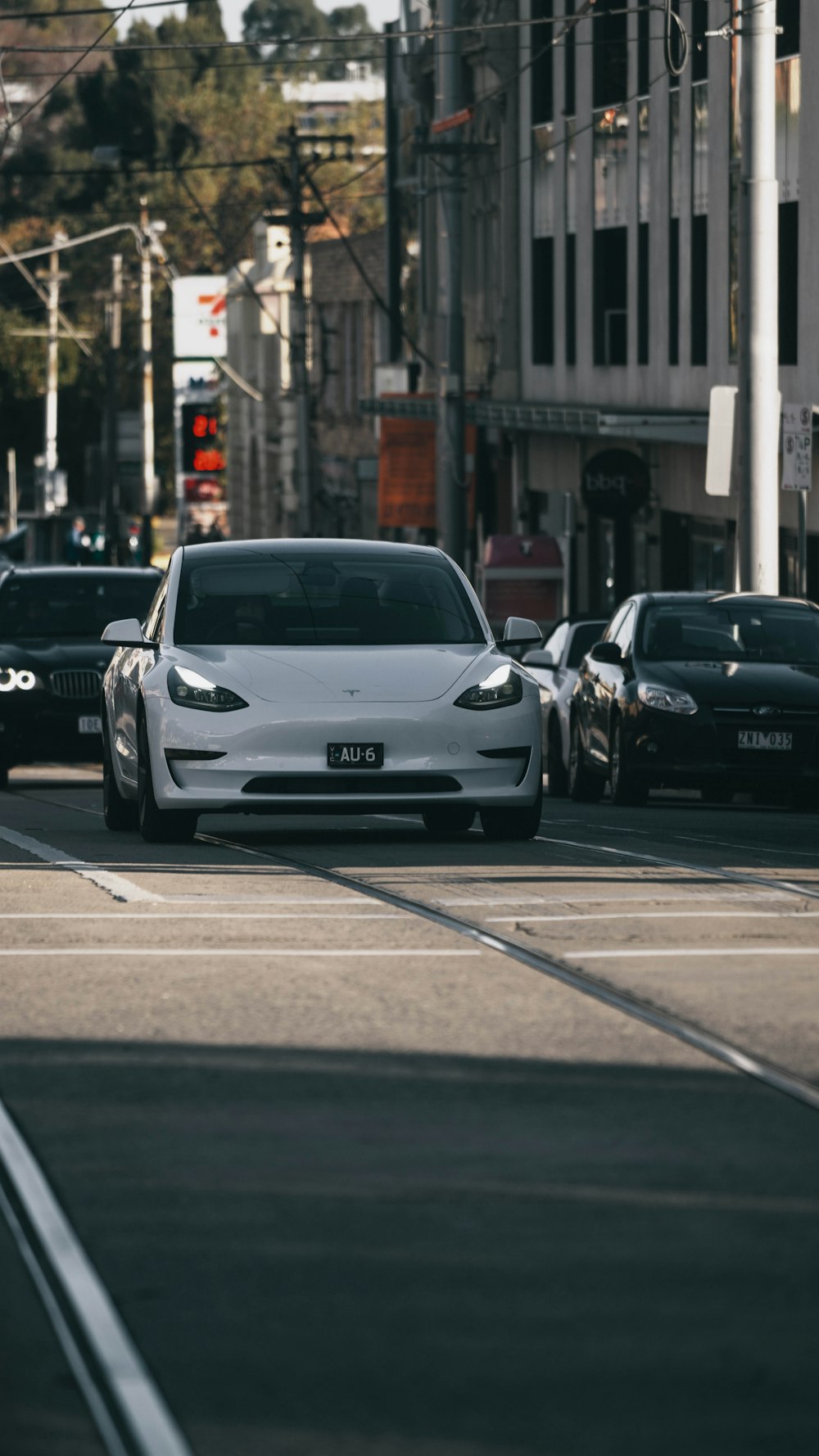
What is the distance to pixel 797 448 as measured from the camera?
23297 millimetres

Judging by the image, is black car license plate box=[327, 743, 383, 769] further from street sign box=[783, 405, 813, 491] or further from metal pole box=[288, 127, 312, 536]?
metal pole box=[288, 127, 312, 536]

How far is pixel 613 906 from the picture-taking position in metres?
11.3

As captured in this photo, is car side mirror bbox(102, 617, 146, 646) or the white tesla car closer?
the white tesla car

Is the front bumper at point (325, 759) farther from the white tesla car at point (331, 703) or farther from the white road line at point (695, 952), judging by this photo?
the white road line at point (695, 952)

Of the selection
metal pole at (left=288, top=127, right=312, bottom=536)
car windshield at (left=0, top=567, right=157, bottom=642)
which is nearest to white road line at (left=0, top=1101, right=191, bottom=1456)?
car windshield at (left=0, top=567, right=157, bottom=642)

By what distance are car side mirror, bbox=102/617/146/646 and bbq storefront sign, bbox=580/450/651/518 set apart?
21.3 m

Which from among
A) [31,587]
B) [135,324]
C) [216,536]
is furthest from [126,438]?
[31,587]

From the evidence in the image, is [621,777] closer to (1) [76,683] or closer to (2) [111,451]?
(1) [76,683]

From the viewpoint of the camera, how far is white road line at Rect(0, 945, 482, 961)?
392 inches

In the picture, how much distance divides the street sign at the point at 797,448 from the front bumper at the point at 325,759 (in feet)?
32.6

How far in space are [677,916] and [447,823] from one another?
440 cm

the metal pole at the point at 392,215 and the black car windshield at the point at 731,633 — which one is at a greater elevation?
the metal pole at the point at 392,215

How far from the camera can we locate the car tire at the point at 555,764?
2336 centimetres

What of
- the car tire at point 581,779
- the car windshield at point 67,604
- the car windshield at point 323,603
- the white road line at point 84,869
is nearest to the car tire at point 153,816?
the white road line at point 84,869
